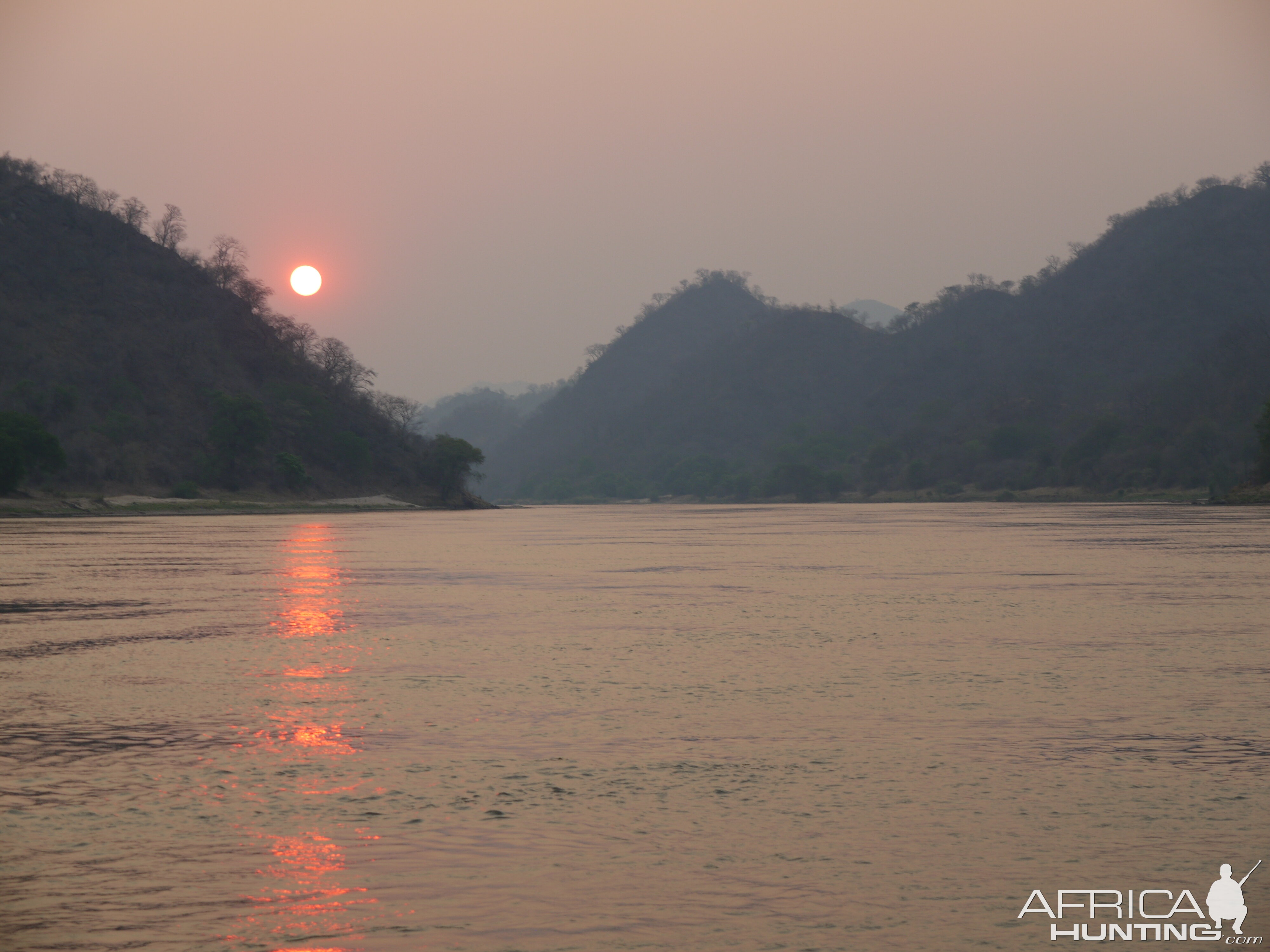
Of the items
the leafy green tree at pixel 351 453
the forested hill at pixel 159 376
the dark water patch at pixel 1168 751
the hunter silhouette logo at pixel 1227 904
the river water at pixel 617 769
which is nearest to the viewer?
the hunter silhouette logo at pixel 1227 904

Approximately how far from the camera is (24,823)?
32.2 feet

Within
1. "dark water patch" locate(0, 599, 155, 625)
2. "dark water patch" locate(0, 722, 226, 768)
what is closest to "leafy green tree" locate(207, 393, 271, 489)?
"dark water patch" locate(0, 599, 155, 625)

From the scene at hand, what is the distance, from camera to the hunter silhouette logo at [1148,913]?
24.6 feet

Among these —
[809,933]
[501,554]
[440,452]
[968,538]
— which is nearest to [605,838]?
[809,933]

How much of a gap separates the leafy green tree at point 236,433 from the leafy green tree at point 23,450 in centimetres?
3649

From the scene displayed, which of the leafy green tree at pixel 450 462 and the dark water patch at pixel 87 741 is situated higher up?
Result: the leafy green tree at pixel 450 462

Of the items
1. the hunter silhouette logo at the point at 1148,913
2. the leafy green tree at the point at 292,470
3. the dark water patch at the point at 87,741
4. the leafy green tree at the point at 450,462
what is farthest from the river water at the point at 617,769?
the leafy green tree at the point at 450,462

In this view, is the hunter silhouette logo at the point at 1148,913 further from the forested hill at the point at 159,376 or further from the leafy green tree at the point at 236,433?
the leafy green tree at the point at 236,433

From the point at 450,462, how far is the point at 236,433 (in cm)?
4015

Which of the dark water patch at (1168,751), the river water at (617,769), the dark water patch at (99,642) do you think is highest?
the dark water patch at (1168,751)

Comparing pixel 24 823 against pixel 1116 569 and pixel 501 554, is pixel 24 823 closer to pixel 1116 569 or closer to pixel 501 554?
pixel 1116 569

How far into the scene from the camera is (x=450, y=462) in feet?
613

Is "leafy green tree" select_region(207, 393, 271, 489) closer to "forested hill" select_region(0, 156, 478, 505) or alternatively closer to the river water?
"forested hill" select_region(0, 156, 478, 505)

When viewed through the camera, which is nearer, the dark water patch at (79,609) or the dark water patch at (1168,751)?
the dark water patch at (1168,751)
